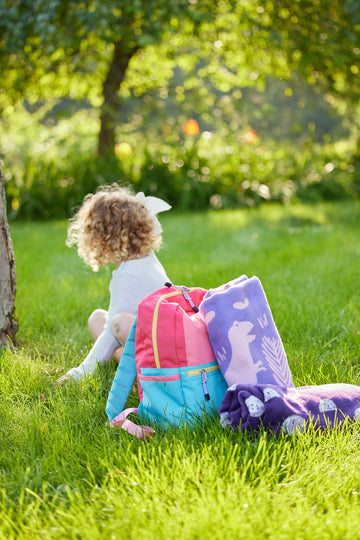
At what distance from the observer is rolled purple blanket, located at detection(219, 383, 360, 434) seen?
201cm

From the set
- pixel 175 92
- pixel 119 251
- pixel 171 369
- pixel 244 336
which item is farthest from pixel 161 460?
pixel 175 92

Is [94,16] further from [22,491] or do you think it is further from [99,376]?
[22,491]

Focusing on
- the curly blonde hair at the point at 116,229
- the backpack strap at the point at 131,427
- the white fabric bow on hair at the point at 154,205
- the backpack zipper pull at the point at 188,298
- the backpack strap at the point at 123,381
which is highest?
the white fabric bow on hair at the point at 154,205

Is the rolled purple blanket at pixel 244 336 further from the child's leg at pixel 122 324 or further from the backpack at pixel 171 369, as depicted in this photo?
the child's leg at pixel 122 324

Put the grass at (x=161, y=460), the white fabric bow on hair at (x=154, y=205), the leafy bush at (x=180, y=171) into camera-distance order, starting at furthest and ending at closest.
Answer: the leafy bush at (x=180, y=171) < the white fabric bow on hair at (x=154, y=205) < the grass at (x=161, y=460)

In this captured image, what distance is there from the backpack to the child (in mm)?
392

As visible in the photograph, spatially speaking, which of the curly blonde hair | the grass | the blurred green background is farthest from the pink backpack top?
the blurred green background

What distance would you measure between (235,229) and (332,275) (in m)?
2.28

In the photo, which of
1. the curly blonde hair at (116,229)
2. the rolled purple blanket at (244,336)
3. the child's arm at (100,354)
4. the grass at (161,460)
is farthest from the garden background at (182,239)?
the curly blonde hair at (116,229)

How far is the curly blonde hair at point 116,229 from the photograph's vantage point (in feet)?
8.86

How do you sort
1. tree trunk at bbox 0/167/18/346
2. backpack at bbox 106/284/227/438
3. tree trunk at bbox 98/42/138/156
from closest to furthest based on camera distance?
backpack at bbox 106/284/227/438 → tree trunk at bbox 0/167/18/346 → tree trunk at bbox 98/42/138/156

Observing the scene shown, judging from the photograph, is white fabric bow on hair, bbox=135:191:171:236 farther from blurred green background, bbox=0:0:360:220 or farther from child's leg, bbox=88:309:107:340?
blurred green background, bbox=0:0:360:220

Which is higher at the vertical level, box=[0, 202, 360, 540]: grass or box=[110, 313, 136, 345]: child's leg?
box=[110, 313, 136, 345]: child's leg

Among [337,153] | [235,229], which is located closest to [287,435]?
[235,229]
